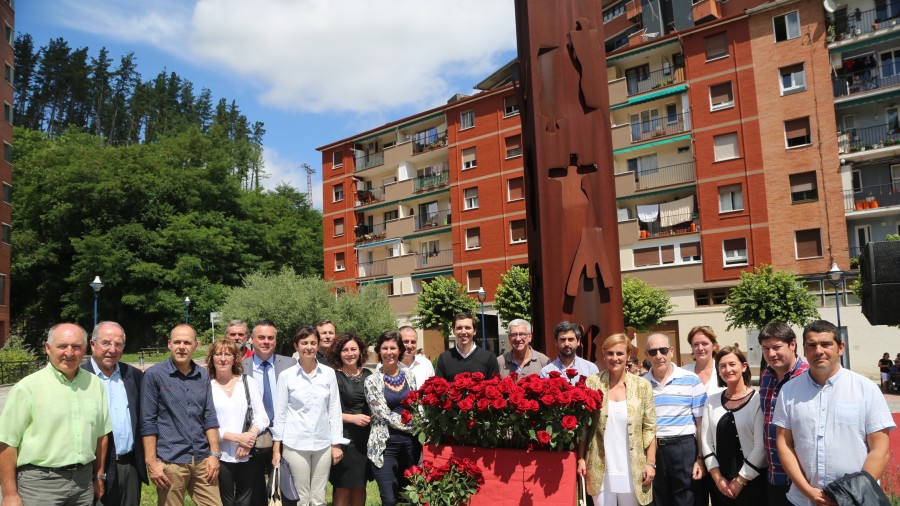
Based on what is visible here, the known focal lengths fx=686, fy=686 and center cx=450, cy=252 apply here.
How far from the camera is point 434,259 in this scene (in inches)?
1587

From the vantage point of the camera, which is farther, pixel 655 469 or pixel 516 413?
pixel 655 469

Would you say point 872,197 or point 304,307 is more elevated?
point 872,197

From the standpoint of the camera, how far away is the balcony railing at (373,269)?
42938 mm

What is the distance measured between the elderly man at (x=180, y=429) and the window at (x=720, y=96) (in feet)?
98.2

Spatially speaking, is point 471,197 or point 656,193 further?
point 471,197

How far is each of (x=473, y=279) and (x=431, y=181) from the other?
22.8 feet

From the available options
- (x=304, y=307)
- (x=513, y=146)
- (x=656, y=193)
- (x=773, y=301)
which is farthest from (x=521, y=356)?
(x=513, y=146)

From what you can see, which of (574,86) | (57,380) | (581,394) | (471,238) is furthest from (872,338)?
(57,380)

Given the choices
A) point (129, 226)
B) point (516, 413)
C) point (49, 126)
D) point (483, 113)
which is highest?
point (49, 126)

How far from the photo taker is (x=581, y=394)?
13.0ft

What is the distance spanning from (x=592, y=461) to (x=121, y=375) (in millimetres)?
3462

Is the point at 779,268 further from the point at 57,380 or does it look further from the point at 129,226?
the point at 129,226

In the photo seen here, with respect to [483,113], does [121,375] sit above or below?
below

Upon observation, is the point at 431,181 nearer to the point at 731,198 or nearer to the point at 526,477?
the point at 731,198
